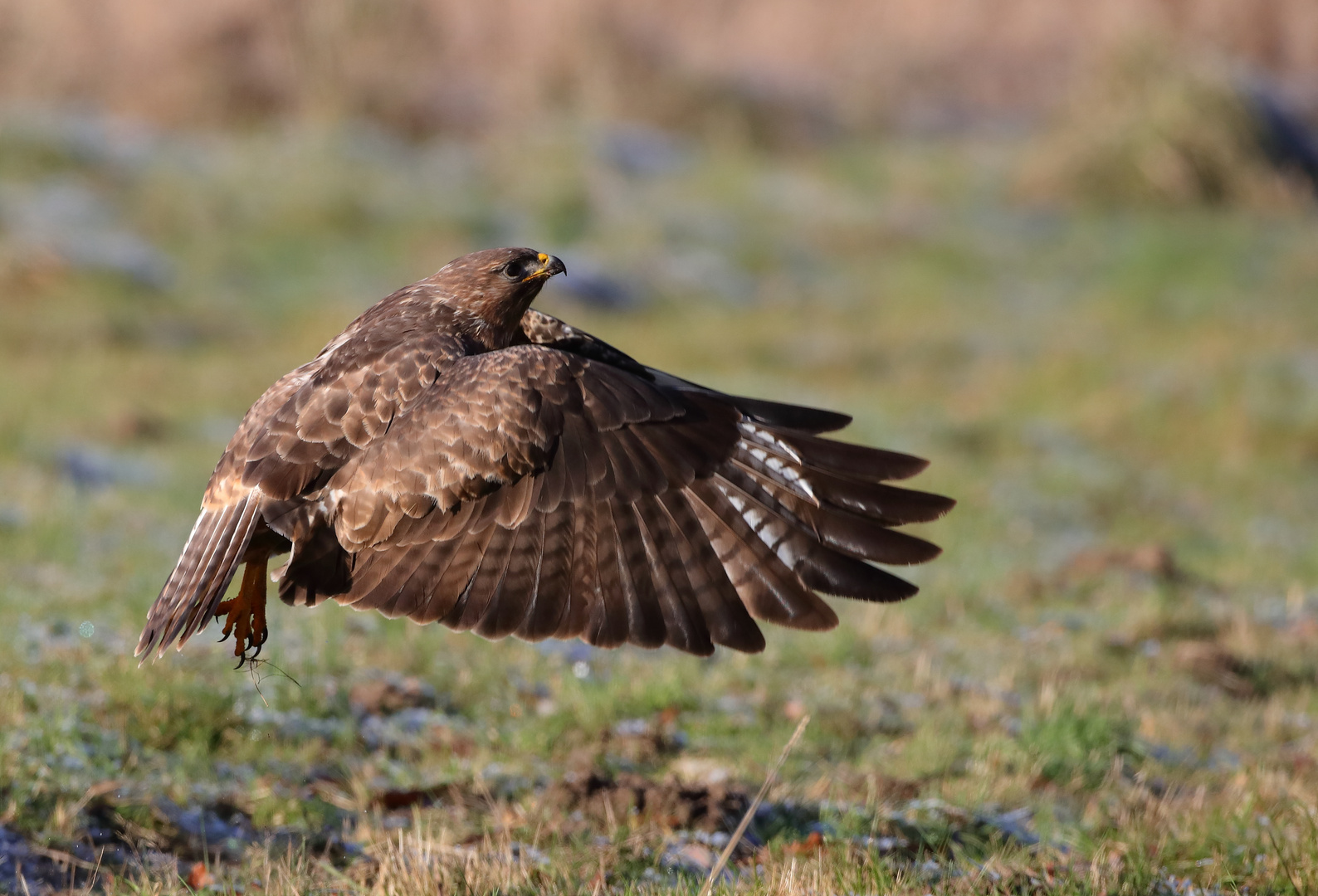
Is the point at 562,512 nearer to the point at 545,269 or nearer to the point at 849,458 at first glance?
the point at 849,458

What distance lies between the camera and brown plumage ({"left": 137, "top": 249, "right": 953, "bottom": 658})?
417cm

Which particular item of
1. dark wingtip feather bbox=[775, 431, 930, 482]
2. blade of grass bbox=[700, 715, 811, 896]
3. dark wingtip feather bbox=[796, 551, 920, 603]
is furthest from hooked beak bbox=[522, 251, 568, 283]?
blade of grass bbox=[700, 715, 811, 896]

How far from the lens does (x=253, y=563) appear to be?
15.7 ft

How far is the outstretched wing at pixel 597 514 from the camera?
13.7 feet

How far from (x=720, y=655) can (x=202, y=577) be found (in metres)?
3.16

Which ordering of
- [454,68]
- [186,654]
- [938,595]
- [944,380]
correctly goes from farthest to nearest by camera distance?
[454,68] → [944,380] → [938,595] → [186,654]

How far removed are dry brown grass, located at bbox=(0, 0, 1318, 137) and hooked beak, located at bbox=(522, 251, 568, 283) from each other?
61.5 ft

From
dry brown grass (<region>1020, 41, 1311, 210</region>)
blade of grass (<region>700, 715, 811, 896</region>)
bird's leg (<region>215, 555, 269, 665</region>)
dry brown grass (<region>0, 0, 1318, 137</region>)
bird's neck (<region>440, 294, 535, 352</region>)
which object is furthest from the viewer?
dry brown grass (<region>0, 0, 1318, 137</region>)

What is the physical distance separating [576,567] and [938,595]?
4.61 metres

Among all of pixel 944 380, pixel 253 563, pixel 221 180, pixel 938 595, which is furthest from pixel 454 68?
pixel 253 563

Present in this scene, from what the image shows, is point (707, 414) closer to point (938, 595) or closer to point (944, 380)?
point (938, 595)

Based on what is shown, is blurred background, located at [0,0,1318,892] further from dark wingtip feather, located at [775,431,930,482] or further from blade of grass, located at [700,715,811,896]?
dark wingtip feather, located at [775,431,930,482]

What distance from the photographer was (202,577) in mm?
4379

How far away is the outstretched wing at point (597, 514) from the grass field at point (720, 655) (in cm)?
74
